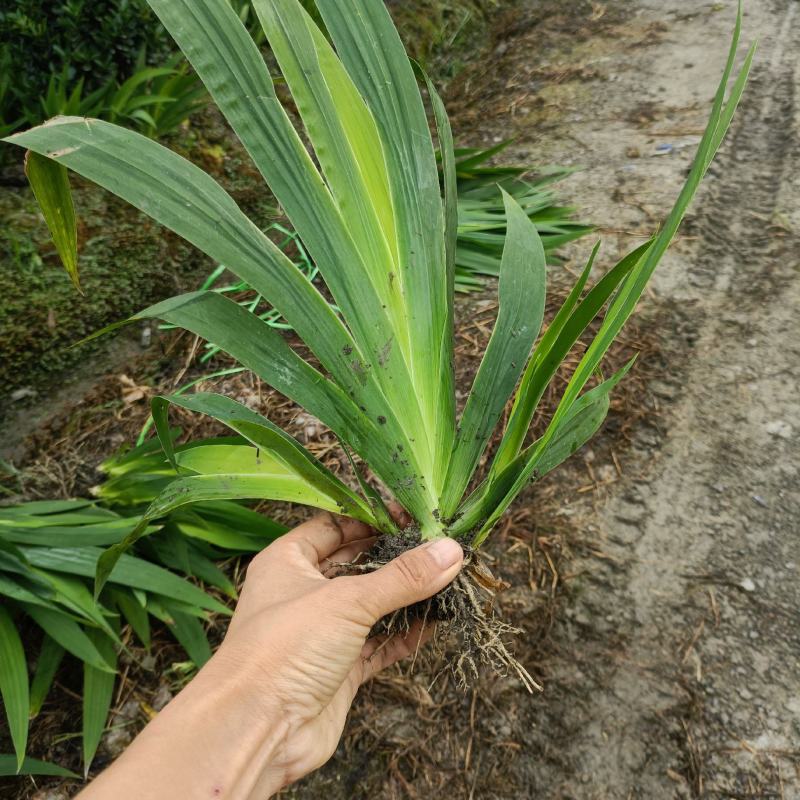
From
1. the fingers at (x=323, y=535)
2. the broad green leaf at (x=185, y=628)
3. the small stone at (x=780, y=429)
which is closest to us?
the fingers at (x=323, y=535)

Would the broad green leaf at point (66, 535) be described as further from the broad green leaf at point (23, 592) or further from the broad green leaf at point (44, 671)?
the broad green leaf at point (44, 671)

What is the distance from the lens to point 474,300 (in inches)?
76.9

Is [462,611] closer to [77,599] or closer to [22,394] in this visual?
[77,599]

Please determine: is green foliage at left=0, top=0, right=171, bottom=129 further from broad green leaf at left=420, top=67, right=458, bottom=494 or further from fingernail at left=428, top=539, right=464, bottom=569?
fingernail at left=428, top=539, right=464, bottom=569

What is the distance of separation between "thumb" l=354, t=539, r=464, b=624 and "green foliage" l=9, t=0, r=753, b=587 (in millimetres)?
104

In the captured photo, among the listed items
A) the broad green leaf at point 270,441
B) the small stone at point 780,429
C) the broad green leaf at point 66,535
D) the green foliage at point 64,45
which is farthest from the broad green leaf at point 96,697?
the small stone at point 780,429

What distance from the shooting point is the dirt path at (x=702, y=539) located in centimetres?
120

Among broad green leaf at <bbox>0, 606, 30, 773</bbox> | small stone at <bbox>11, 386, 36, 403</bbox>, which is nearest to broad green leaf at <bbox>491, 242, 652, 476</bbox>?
broad green leaf at <bbox>0, 606, 30, 773</bbox>

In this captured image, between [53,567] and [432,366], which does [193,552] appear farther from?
[432,366]

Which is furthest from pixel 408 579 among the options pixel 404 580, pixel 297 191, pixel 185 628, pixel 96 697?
pixel 96 697

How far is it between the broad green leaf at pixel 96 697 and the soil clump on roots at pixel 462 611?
0.63m

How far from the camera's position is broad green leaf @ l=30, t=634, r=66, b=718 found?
126cm

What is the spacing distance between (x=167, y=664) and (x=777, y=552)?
1401 millimetres

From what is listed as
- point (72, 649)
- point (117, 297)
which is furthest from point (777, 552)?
point (117, 297)
